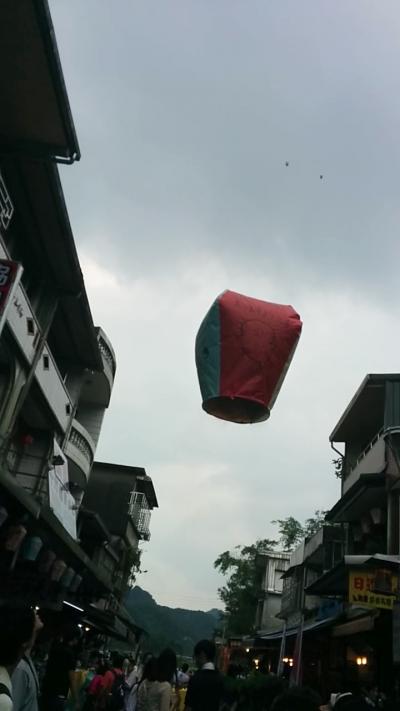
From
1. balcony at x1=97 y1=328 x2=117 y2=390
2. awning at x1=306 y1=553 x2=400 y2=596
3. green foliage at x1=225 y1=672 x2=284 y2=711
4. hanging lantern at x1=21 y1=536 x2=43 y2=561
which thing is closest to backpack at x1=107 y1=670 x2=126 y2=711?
green foliage at x1=225 y1=672 x2=284 y2=711

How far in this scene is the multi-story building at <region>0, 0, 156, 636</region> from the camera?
9.14 meters

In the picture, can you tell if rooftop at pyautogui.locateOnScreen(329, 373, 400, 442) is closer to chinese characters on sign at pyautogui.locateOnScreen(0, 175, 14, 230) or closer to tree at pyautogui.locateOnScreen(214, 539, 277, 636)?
chinese characters on sign at pyautogui.locateOnScreen(0, 175, 14, 230)

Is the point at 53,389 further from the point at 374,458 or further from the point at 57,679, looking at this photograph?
the point at 374,458

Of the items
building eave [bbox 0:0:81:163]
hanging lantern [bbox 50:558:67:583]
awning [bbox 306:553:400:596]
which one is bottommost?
hanging lantern [bbox 50:558:67:583]

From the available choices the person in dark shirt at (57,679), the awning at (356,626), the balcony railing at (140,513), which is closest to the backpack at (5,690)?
the person in dark shirt at (57,679)

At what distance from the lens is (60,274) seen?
45.9 ft

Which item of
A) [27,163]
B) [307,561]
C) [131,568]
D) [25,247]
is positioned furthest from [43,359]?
[131,568]

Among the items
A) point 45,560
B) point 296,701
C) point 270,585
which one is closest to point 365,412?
point 45,560

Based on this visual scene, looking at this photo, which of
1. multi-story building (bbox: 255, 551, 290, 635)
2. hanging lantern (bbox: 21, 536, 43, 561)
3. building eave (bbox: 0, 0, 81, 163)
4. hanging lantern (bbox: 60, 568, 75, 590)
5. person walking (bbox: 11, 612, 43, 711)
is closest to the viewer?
person walking (bbox: 11, 612, 43, 711)

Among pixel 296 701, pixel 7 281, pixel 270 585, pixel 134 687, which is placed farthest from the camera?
pixel 270 585

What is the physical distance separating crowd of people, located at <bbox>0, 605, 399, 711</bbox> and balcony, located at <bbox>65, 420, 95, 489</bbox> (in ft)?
28.5

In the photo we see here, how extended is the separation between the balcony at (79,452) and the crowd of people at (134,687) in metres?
8.69

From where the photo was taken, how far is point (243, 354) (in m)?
5.19

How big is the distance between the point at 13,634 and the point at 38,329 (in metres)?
11.0
